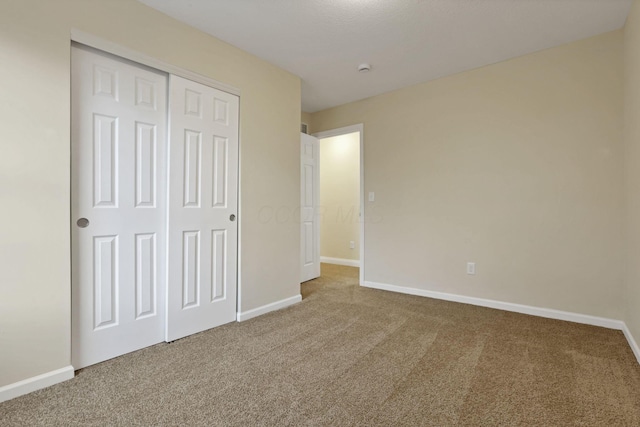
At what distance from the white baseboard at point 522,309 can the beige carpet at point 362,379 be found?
0.11 m

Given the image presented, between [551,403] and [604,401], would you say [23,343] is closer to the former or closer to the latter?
[551,403]

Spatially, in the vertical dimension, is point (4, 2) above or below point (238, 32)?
below

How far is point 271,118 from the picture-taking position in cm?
301

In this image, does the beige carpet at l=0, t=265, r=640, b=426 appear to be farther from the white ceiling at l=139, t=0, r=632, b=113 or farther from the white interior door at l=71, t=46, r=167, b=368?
the white ceiling at l=139, t=0, r=632, b=113

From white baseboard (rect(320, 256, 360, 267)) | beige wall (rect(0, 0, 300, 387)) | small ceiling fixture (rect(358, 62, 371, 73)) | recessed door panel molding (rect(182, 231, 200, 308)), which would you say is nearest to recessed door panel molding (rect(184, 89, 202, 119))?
beige wall (rect(0, 0, 300, 387))

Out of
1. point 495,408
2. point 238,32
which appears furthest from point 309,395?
point 238,32

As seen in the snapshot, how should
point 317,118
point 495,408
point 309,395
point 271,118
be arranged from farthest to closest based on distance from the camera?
point 317,118 → point 271,118 → point 309,395 → point 495,408

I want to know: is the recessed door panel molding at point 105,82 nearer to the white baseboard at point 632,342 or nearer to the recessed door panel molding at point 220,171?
the recessed door panel molding at point 220,171

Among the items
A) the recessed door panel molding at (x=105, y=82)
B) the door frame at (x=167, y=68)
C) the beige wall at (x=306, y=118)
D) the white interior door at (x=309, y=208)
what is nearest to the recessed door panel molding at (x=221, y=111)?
the door frame at (x=167, y=68)

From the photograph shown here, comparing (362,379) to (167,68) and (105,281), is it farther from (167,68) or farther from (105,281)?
(167,68)

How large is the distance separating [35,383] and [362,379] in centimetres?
179

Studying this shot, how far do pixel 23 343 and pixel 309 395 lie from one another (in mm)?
1551

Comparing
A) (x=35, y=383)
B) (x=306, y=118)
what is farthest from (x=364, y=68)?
(x=35, y=383)

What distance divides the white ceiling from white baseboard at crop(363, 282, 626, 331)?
93.9 inches
